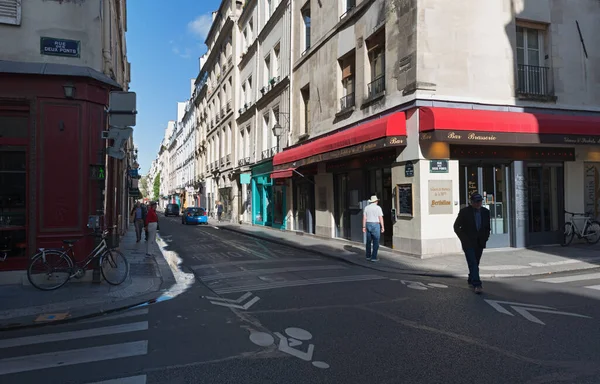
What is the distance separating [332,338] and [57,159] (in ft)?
22.2

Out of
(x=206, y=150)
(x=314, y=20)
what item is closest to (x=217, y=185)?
(x=206, y=150)

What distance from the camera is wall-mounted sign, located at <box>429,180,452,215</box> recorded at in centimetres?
1123

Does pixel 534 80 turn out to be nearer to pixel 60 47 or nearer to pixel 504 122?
pixel 504 122

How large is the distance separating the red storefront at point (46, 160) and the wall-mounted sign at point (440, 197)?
809cm

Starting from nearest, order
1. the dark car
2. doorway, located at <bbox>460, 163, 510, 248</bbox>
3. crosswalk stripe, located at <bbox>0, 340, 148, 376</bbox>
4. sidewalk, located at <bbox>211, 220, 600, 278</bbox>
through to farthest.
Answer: crosswalk stripe, located at <bbox>0, 340, 148, 376</bbox> → sidewalk, located at <bbox>211, 220, 600, 278</bbox> → doorway, located at <bbox>460, 163, 510, 248</bbox> → the dark car

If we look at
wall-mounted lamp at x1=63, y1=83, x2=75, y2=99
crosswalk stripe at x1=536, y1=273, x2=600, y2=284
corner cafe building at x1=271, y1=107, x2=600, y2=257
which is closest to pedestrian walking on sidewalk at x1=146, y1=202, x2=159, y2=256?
wall-mounted lamp at x1=63, y1=83, x2=75, y2=99

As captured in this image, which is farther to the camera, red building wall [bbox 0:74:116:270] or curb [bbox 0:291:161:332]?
red building wall [bbox 0:74:116:270]

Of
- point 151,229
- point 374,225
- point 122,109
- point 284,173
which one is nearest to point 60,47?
point 122,109

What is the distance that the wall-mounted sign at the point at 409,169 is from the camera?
1142 cm

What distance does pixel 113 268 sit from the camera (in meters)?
8.46

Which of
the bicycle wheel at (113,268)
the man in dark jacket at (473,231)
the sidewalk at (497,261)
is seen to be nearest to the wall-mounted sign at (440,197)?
the sidewalk at (497,261)

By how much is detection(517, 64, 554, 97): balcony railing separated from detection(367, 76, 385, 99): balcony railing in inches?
158

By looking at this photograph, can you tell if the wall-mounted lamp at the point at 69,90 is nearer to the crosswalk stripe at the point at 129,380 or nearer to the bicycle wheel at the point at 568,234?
the crosswalk stripe at the point at 129,380

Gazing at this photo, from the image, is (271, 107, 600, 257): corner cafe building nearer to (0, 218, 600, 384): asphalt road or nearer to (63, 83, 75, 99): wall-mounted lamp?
(0, 218, 600, 384): asphalt road
